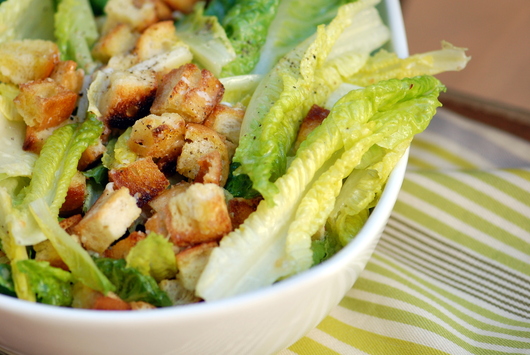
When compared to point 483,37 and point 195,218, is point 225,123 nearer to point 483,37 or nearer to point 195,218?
point 195,218

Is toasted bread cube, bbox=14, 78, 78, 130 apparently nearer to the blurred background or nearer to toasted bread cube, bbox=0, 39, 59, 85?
toasted bread cube, bbox=0, 39, 59, 85

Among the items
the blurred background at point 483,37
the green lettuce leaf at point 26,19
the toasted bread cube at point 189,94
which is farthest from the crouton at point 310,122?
the blurred background at point 483,37

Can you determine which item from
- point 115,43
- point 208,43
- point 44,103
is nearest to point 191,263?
point 44,103

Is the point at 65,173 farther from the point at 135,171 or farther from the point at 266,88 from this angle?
the point at 266,88

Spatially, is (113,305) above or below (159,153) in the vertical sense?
below

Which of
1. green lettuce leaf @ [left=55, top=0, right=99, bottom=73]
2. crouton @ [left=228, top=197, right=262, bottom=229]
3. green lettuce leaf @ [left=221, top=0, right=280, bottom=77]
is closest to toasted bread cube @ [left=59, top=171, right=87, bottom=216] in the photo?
crouton @ [left=228, top=197, right=262, bottom=229]

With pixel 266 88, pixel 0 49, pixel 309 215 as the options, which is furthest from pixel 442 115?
pixel 0 49

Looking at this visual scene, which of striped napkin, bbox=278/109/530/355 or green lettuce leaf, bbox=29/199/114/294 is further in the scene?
striped napkin, bbox=278/109/530/355

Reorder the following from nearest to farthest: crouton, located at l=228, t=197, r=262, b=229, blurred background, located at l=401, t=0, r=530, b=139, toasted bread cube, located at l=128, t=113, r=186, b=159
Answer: crouton, located at l=228, t=197, r=262, b=229 < toasted bread cube, located at l=128, t=113, r=186, b=159 < blurred background, located at l=401, t=0, r=530, b=139
